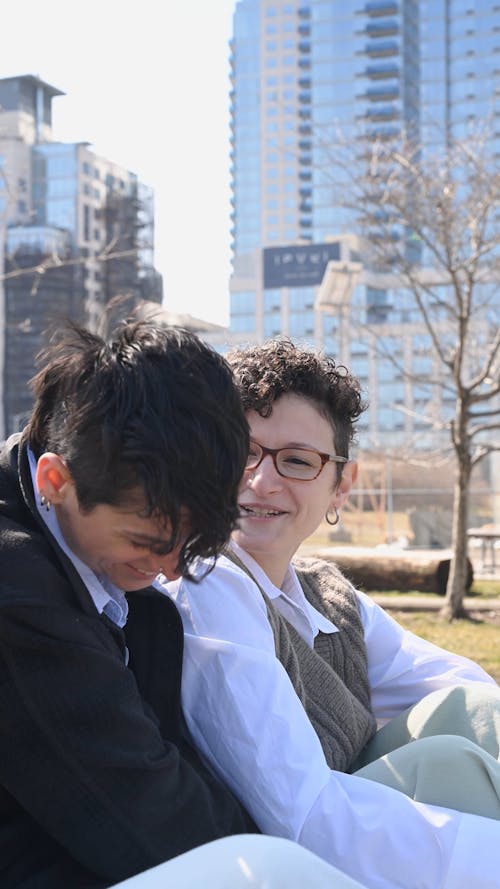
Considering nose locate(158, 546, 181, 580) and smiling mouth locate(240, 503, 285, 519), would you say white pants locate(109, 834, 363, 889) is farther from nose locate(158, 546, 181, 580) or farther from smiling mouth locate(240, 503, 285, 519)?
smiling mouth locate(240, 503, 285, 519)

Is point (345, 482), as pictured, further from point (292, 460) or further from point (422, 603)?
point (422, 603)

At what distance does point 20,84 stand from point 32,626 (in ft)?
54.4

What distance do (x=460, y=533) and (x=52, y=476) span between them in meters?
7.35

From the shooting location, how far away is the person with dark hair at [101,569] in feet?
4.07

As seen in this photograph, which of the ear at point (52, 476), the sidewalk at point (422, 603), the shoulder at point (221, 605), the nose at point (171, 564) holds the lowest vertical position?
the sidewalk at point (422, 603)

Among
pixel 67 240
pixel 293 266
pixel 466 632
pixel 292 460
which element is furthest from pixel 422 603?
pixel 293 266

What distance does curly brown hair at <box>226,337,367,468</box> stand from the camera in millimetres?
2004

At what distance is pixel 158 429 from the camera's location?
1237mm

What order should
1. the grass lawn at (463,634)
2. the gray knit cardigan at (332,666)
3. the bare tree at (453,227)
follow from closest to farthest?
the gray knit cardigan at (332,666) → the grass lawn at (463,634) → the bare tree at (453,227)

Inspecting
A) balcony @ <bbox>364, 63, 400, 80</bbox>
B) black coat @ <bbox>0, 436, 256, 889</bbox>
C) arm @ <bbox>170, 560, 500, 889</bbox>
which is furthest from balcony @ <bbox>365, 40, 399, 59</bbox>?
A: black coat @ <bbox>0, 436, 256, 889</bbox>

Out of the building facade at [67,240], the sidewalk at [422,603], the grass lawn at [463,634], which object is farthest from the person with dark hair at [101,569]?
the building facade at [67,240]

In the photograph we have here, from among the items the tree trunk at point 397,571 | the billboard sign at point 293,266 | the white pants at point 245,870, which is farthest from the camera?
the billboard sign at point 293,266

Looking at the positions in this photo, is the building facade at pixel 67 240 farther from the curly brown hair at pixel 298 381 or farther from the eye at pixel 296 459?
the eye at pixel 296 459

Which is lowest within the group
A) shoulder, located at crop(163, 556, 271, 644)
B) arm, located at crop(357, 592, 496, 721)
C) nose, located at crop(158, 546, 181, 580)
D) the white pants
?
arm, located at crop(357, 592, 496, 721)
